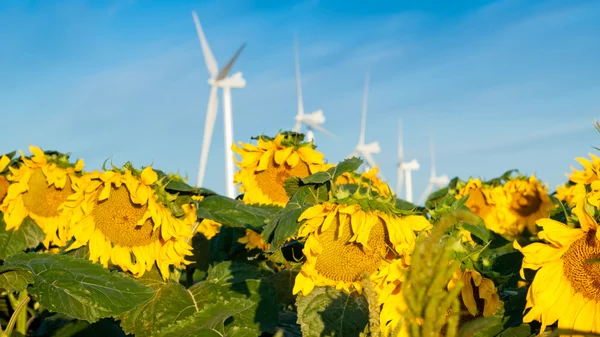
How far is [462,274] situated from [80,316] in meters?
1.82

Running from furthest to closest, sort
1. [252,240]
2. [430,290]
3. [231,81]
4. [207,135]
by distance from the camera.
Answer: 1. [231,81]
2. [207,135]
3. [252,240]
4. [430,290]

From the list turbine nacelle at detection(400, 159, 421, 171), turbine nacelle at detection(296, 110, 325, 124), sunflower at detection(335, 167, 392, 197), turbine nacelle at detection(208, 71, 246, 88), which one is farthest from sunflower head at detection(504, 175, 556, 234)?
turbine nacelle at detection(400, 159, 421, 171)

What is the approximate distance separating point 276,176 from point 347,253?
2879mm

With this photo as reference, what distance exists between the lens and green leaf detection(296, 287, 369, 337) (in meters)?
3.41

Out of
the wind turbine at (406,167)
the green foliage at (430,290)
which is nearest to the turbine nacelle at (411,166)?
the wind turbine at (406,167)

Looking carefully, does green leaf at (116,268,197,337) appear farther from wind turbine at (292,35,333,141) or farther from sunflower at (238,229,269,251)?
wind turbine at (292,35,333,141)

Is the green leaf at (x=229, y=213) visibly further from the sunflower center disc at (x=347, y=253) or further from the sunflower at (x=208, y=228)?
the sunflower at (x=208, y=228)

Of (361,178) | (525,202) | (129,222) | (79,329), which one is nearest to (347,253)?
(129,222)

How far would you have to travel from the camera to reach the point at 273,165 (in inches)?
258

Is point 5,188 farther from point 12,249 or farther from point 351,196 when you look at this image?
point 351,196

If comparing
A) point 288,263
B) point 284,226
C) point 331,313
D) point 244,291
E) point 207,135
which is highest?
point 207,135

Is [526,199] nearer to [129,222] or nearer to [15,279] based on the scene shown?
[129,222]

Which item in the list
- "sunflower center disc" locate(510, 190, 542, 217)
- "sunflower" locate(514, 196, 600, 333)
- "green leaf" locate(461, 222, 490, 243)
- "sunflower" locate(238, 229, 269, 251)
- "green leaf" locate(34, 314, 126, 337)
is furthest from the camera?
"sunflower center disc" locate(510, 190, 542, 217)

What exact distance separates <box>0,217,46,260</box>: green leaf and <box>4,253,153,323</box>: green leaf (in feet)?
6.73
